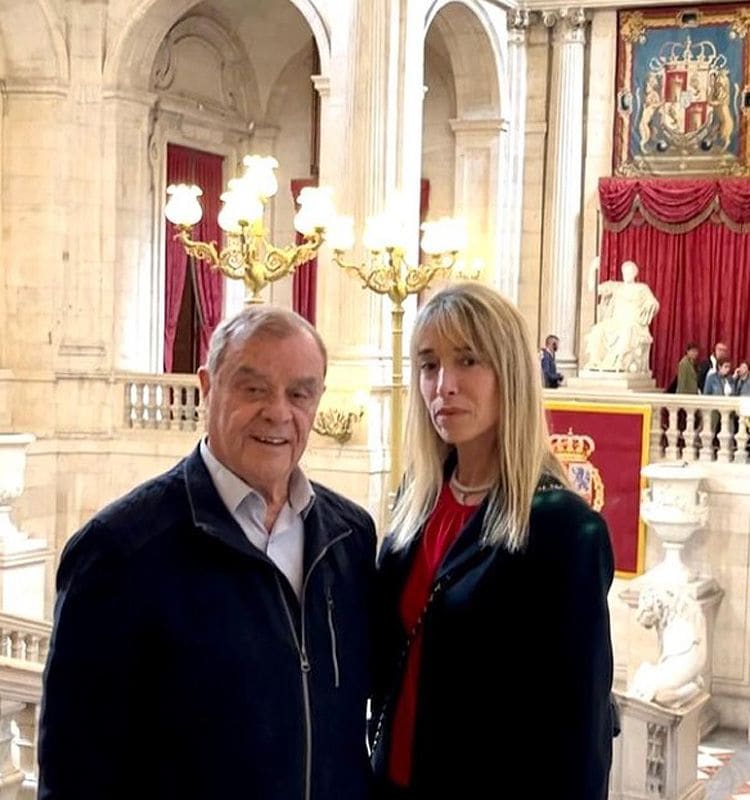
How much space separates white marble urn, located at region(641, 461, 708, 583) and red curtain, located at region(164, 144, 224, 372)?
7.38m

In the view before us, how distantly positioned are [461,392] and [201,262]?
17.2m

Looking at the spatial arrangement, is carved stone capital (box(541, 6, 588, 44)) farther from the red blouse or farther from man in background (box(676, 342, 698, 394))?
the red blouse

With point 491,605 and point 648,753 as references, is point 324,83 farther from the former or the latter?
point 491,605

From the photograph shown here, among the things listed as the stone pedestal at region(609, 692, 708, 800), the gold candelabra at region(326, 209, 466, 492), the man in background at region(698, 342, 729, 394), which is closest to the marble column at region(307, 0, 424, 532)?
the gold candelabra at region(326, 209, 466, 492)

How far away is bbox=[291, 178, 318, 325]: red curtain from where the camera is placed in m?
21.1

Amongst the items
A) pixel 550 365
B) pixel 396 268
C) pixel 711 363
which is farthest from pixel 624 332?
pixel 396 268

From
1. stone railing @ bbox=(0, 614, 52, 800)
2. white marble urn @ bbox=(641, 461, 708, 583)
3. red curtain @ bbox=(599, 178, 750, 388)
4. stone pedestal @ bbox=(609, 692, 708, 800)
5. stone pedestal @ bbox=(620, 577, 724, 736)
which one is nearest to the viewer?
stone railing @ bbox=(0, 614, 52, 800)

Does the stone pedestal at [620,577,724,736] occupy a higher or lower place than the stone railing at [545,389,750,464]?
lower

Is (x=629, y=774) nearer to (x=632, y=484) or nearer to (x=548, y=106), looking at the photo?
(x=632, y=484)

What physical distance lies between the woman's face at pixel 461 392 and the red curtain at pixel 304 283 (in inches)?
709

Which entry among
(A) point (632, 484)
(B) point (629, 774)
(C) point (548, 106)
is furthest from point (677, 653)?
(C) point (548, 106)

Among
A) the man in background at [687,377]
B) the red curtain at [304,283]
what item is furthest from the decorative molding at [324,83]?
the man in background at [687,377]

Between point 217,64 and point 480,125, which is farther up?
point 217,64

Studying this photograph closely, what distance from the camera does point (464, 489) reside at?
3061mm
